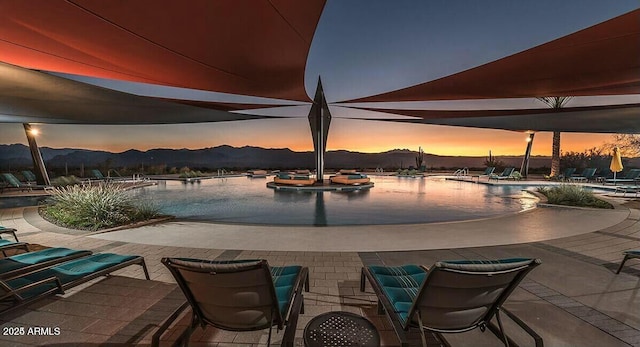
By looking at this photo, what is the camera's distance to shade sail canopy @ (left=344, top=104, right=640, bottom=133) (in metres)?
9.00

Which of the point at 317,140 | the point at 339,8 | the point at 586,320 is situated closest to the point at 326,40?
the point at 339,8

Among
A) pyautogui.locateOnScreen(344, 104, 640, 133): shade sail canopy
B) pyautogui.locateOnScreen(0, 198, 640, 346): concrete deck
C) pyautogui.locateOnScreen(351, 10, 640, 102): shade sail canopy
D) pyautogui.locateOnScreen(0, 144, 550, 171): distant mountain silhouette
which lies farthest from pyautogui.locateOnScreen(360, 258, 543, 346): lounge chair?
pyautogui.locateOnScreen(0, 144, 550, 171): distant mountain silhouette

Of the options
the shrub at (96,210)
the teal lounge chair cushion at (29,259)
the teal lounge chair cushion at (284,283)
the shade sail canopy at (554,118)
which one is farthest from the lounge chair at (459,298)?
the shade sail canopy at (554,118)

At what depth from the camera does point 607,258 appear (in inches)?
132

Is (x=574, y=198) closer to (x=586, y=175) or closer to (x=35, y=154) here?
(x=586, y=175)

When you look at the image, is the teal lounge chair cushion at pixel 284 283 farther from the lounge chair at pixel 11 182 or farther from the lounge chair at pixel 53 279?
the lounge chair at pixel 11 182

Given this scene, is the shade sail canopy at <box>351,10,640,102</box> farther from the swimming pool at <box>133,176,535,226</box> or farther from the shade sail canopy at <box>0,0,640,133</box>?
the swimming pool at <box>133,176,535,226</box>

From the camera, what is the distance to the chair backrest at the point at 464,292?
4.80 feet

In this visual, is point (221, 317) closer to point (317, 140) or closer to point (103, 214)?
point (103, 214)

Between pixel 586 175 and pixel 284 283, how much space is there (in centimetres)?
1927

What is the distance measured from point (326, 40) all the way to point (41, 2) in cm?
971

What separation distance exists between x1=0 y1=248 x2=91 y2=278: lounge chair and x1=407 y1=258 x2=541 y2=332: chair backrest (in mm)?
2978

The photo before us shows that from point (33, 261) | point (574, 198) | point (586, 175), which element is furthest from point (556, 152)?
point (33, 261)

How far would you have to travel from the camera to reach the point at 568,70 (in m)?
5.86
